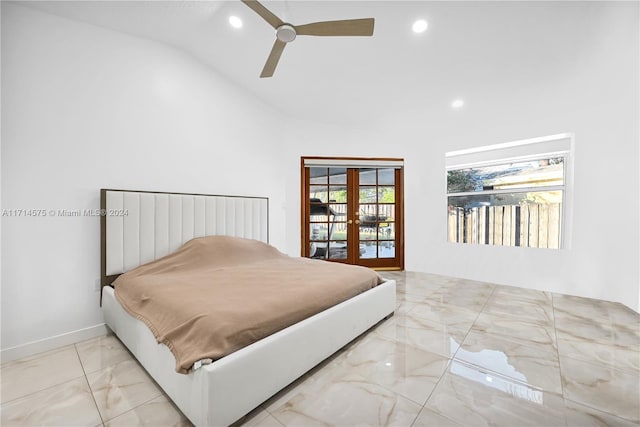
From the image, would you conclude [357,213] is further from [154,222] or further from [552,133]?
[154,222]

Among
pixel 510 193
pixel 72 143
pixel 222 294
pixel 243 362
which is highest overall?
pixel 72 143

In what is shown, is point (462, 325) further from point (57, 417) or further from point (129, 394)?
point (57, 417)

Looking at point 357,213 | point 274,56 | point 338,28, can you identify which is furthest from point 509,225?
point 274,56

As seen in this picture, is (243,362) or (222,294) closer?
(243,362)

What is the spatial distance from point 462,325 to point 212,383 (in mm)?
2075

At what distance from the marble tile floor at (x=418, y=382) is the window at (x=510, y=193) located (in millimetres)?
1343

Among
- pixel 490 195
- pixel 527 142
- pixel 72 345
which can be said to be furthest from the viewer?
pixel 490 195

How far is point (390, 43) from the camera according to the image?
2328 millimetres

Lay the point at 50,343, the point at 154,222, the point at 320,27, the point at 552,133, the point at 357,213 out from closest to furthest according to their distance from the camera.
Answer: the point at 320,27, the point at 50,343, the point at 154,222, the point at 552,133, the point at 357,213

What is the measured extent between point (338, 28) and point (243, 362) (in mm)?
2034

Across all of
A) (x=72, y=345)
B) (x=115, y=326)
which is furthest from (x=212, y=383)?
(x=72, y=345)

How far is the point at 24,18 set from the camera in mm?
1865

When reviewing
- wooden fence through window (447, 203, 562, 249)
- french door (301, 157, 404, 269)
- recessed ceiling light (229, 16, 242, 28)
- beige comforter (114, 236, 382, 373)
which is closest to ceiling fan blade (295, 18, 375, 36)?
recessed ceiling light (229, 16, 242, 28)

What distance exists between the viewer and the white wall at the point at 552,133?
2.52 meters
